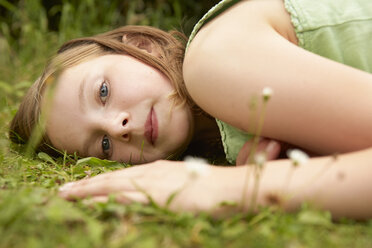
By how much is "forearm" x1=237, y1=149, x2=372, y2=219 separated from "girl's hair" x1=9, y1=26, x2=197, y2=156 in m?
0.68

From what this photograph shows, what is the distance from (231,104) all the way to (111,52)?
0.73m

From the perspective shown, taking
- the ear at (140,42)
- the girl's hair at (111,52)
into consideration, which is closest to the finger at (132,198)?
the girl's hair at (111,52)

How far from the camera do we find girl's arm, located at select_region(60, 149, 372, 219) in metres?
1.19

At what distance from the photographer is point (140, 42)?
7.01 ft

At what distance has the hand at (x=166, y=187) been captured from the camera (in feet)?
3.91

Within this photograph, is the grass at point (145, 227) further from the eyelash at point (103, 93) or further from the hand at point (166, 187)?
the eyelash at point (103, 93)

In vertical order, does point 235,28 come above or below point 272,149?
above

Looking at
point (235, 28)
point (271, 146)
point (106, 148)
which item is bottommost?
point (106, 148)

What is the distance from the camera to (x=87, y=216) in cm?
115

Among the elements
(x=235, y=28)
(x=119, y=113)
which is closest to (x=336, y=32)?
Result: (x=235, y=28)

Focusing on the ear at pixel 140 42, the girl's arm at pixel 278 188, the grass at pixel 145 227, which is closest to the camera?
the grass at pixel 145 227

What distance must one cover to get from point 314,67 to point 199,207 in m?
0.55

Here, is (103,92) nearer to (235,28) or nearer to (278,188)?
(235,28)

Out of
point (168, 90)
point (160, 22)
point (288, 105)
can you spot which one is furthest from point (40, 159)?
point (160, 22)
